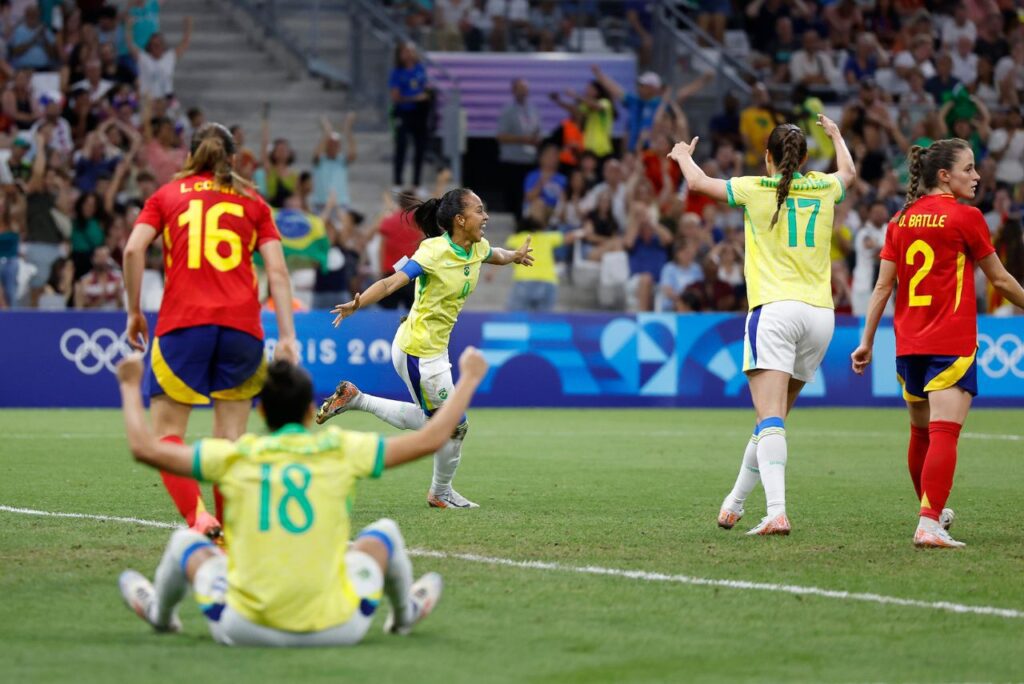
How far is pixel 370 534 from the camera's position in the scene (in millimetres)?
6156

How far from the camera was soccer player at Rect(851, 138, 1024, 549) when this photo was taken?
8984 mm

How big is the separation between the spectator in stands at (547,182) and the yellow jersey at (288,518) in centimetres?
1913

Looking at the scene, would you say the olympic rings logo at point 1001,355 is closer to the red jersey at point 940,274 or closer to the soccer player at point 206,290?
the red jersey at point 940,274

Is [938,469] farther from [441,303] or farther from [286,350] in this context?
[286,350]

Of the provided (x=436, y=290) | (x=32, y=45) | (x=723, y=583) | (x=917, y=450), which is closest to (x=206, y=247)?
(x=436, y=290)

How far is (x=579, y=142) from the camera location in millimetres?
26562

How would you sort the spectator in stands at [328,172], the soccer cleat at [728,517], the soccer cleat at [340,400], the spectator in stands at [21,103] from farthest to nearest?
the spectator in stands at [328,172], the spectator in stands at [21,103], the soccer cleat at [340,400], the soccer cleat at [728,517]

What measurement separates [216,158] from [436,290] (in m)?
2.80

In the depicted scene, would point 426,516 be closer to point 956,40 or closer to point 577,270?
point 577,270

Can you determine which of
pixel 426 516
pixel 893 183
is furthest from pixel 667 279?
pixel 426 516

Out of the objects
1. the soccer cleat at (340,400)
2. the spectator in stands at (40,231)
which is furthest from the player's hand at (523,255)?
the spectator in stands at (40,231)

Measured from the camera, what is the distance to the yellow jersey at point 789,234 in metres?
9.22

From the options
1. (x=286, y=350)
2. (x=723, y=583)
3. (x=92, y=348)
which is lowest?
(x=92, y=348)

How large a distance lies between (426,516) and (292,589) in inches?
172
